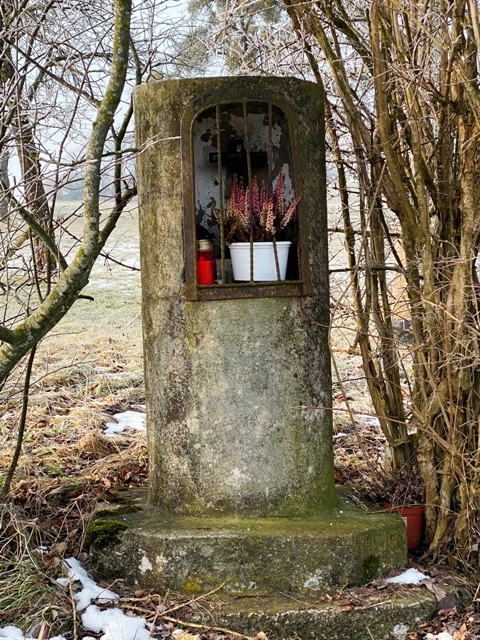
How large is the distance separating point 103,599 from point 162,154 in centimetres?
210

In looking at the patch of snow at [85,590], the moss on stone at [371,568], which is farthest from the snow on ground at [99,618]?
the moss on stone at [371,568]

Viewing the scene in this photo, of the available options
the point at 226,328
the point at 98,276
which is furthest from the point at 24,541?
the point at 98,276

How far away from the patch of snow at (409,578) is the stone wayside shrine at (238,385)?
0.06m

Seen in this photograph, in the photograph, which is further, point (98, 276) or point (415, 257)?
point (98, 276)

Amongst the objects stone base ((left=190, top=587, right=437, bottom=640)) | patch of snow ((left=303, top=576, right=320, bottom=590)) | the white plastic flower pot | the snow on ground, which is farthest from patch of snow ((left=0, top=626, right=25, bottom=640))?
the white plastic flower pot

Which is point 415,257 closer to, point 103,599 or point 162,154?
point 162,154

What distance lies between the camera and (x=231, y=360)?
3811 millimetres

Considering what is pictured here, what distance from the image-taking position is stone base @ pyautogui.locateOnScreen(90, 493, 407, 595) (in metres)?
3.66

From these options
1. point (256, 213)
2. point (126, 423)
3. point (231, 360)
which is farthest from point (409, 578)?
point (126, 423)

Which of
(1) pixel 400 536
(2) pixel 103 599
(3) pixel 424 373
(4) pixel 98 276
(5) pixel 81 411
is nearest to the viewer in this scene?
(2) pixel 103 599

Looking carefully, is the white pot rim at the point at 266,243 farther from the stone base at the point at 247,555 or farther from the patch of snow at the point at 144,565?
the patch of snow at the point at 144,565

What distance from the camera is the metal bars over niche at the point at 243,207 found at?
3.78 meters

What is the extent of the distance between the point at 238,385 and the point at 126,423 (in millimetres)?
2661

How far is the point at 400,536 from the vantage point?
3.88 metres
